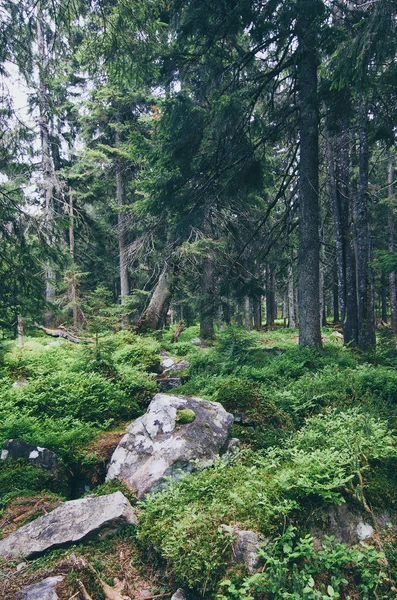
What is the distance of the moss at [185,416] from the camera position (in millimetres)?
5262

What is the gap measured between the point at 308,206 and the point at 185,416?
6.39 m

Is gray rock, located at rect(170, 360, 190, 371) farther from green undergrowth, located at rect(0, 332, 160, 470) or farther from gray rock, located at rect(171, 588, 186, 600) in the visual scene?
gray rock, located at rect(171, 588, 186, 600)

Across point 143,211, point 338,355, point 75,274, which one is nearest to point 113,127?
point 75,274

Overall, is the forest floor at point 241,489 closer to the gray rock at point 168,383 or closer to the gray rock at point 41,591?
the gray rock at point 41,591

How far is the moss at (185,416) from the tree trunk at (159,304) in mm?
7479

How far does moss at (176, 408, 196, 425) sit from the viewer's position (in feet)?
17.3

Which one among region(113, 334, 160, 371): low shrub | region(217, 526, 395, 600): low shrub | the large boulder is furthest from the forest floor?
region(113, 334, 160, 371): low shrub

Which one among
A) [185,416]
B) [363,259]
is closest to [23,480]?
[185,416]

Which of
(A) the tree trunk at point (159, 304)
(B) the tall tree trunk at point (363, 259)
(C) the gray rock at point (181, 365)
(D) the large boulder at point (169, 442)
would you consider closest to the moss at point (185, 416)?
(D) the large boulder at point (169, 442)

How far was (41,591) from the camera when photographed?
10.3ft

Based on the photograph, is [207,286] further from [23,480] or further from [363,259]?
[23,480]

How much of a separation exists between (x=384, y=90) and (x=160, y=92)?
13.5 metres

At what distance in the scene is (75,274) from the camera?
18875mm

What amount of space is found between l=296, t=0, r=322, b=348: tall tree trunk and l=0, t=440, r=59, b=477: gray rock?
641cm
